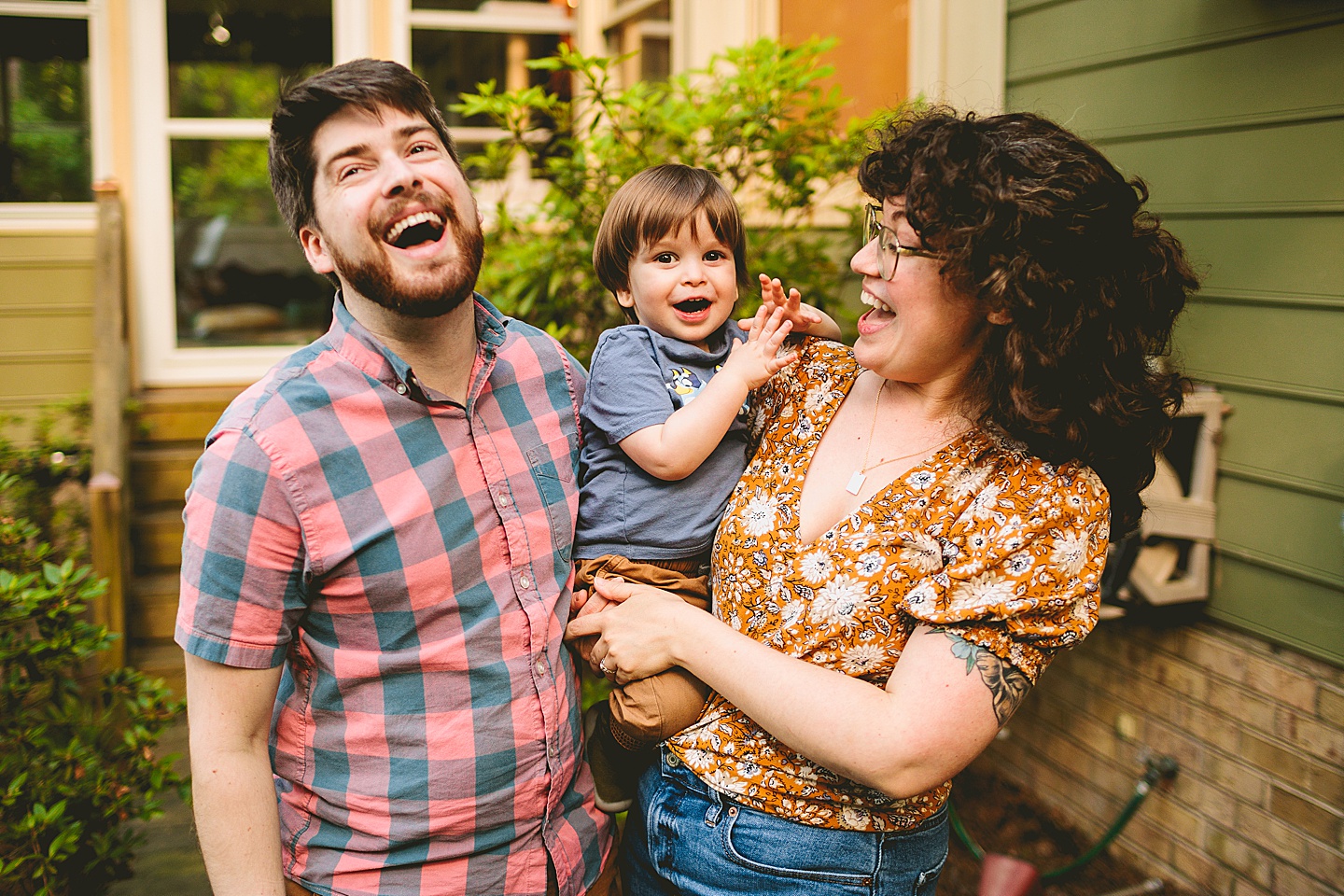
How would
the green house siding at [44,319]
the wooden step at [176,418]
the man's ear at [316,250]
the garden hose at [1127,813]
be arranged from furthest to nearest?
1. the green house siding at [44,319]
2. the wooden step at [176,418]
3. the garden hose at [1127,813]
4. the man's ear at [316,250]

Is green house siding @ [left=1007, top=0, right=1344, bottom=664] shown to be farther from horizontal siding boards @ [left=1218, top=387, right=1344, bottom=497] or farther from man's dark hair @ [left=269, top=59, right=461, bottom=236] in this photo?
man's dark hair @ [left=269, top=59, right=461, bottom=236]

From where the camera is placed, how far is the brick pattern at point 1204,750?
277 cm

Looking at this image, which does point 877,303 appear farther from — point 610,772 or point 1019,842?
point 1019,842

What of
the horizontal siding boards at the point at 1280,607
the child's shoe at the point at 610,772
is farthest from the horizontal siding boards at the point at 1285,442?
the child's shoe at the point at 610,772

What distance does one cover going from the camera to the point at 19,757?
233 centimetres

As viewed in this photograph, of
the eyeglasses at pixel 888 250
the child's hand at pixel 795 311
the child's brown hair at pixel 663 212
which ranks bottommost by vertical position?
the child's hand at pixel 795 311

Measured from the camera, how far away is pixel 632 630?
1747mm

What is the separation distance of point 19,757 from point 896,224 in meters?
2.36

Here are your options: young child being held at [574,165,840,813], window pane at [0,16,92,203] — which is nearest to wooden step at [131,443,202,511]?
window pane at [0,16,92,203]

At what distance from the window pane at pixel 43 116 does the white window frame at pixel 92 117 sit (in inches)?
3.5

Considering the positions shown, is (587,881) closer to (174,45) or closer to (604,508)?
(604,508)

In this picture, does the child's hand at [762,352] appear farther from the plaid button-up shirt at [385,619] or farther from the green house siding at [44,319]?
the green house siding at [44,319]

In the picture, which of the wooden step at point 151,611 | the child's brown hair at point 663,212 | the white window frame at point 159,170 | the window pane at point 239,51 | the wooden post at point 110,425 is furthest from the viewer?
the window pane at point 239,51

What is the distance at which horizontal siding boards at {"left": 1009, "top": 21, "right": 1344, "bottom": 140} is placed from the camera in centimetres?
268
